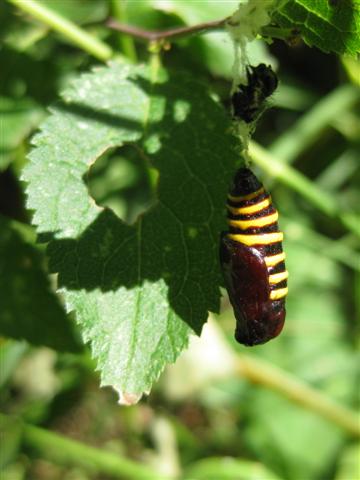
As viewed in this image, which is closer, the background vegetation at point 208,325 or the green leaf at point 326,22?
the green leaf at point 326,22

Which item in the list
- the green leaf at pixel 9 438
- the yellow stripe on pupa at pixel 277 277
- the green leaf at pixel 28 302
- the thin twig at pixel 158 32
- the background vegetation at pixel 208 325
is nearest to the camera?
the yellow stripe on pupa at pixel 277 277

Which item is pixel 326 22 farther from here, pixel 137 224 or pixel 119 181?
pixel 119 181

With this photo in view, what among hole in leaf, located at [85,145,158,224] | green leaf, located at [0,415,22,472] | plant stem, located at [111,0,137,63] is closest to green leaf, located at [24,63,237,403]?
plant stem, located at [111,0,137,63]

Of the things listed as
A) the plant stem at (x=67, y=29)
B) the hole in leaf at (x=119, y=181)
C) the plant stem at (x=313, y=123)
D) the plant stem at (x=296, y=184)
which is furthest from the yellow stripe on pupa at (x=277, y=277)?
the plant stem at (x=313, y=123)

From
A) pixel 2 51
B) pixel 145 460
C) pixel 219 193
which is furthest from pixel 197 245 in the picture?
pixel 145 460

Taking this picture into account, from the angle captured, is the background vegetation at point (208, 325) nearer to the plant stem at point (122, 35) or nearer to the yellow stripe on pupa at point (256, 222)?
the plant stem at point (122, 35)

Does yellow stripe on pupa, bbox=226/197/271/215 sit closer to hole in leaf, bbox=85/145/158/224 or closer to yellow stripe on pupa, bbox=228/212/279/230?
yellow stripe on pupa, bbox=228/212/279/230
